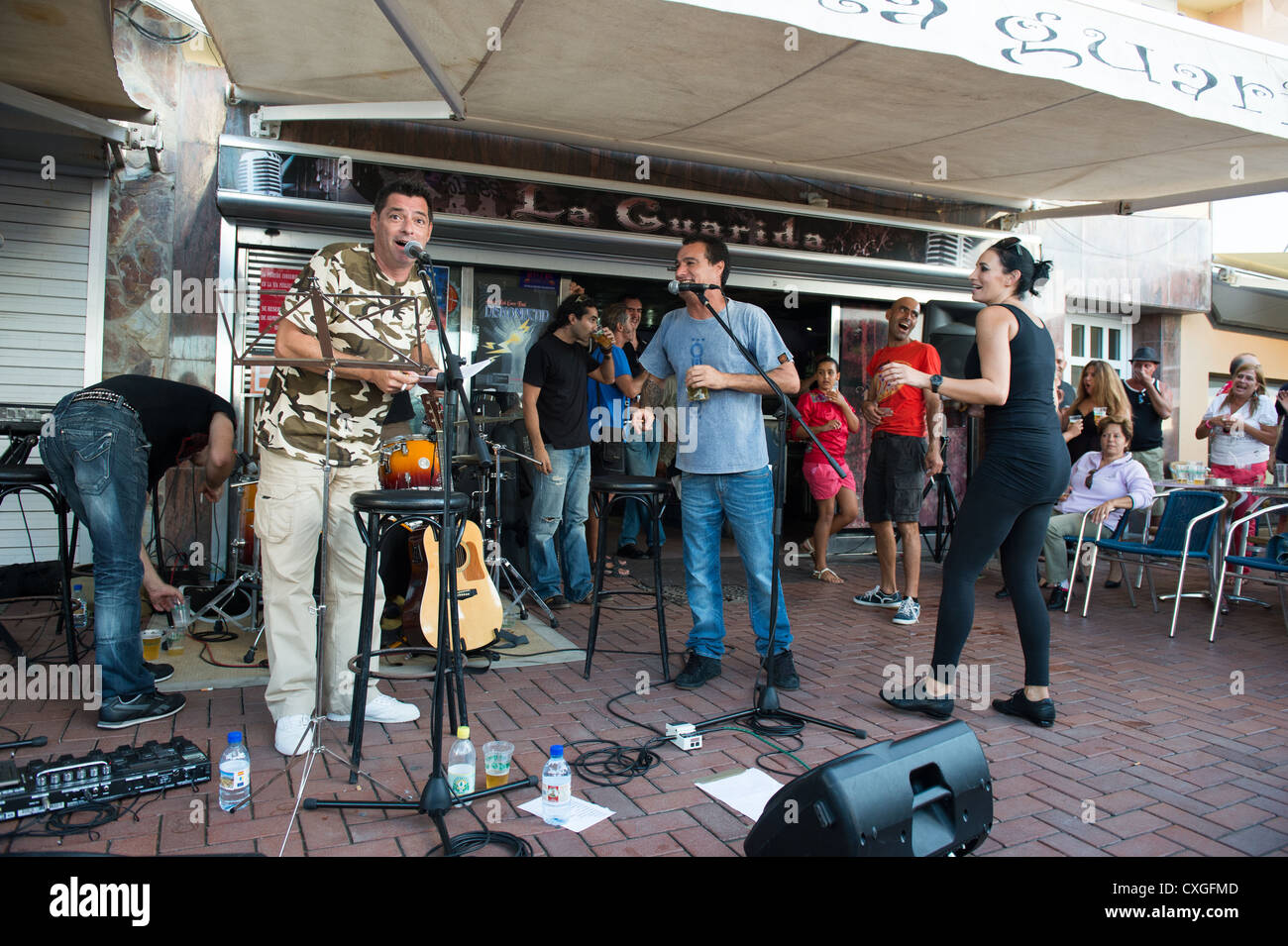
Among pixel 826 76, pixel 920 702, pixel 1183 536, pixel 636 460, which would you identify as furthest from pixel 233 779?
pixel 1183 536

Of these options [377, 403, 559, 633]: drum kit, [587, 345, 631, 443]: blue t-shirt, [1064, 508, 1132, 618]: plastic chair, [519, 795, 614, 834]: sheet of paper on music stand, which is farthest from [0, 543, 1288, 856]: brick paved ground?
[587, 345, 631, 443]: blue t-shirt

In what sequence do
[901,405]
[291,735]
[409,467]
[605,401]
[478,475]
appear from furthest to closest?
1. [605,401]
2. [901,405]
3. [478,475]
4. [409,467]
5. [291,735]

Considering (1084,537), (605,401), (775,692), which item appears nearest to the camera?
(775,692)

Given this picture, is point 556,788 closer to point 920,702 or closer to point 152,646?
point 920,702

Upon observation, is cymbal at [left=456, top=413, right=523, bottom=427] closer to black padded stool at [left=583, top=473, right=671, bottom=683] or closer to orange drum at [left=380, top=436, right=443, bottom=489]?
orange drum at [left=380, top=436, right=443, bottom=489]

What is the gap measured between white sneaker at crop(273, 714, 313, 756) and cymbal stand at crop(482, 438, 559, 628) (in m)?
1.90

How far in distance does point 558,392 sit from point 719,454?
2.13 meters

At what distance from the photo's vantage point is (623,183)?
7.06 metres

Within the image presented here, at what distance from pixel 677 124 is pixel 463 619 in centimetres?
382

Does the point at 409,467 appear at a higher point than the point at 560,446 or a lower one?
lower

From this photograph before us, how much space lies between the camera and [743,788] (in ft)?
9.65

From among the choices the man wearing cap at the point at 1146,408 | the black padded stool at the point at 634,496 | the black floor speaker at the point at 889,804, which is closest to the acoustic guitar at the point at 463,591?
the black padded stool at the point at 634,496
